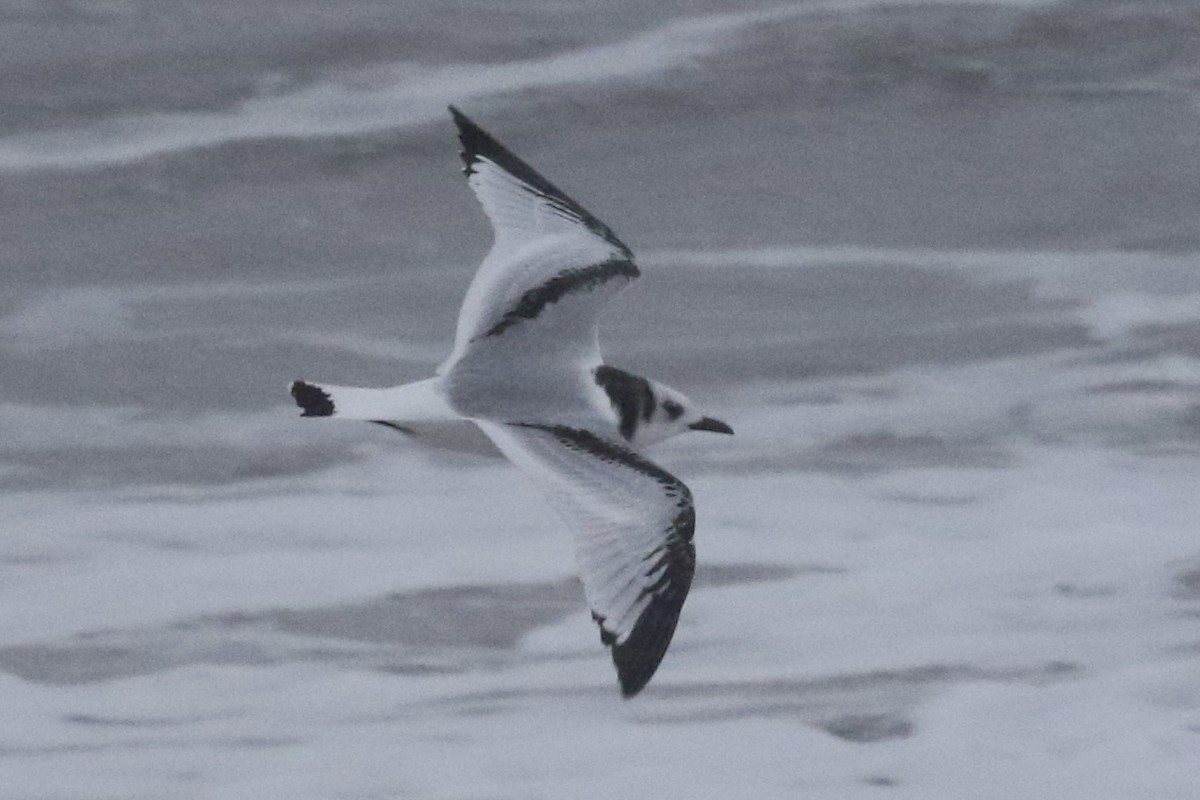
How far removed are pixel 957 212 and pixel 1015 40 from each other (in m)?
1.37

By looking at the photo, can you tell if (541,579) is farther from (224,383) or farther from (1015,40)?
(1015,40)

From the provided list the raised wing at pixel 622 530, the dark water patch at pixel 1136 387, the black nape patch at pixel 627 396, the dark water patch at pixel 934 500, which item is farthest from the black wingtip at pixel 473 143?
the dark water patch at pixel 1136 387

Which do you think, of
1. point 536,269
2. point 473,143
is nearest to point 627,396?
point 536,269

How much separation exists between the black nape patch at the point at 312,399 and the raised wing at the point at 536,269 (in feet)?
1.07

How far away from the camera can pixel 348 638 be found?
5.22 m

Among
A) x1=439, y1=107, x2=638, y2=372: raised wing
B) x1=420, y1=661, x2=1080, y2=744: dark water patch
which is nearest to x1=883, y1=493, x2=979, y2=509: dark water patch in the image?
x1=420, y1=661, x2=1080, y2=744: dark water patch

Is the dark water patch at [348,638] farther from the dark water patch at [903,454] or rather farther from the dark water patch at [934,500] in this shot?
the dark water patch at [903,454]

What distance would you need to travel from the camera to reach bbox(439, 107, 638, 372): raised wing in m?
5.07

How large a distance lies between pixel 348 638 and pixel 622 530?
863 mm

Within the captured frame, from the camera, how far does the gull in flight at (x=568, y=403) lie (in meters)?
4.48

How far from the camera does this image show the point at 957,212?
768cm

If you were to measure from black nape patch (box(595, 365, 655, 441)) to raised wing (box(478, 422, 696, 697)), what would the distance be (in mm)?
265

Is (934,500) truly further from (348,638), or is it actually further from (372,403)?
(372,403)

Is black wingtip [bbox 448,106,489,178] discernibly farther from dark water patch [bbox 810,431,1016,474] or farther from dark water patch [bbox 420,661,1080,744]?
dark water patch [bbox 810,431,1016,474]
